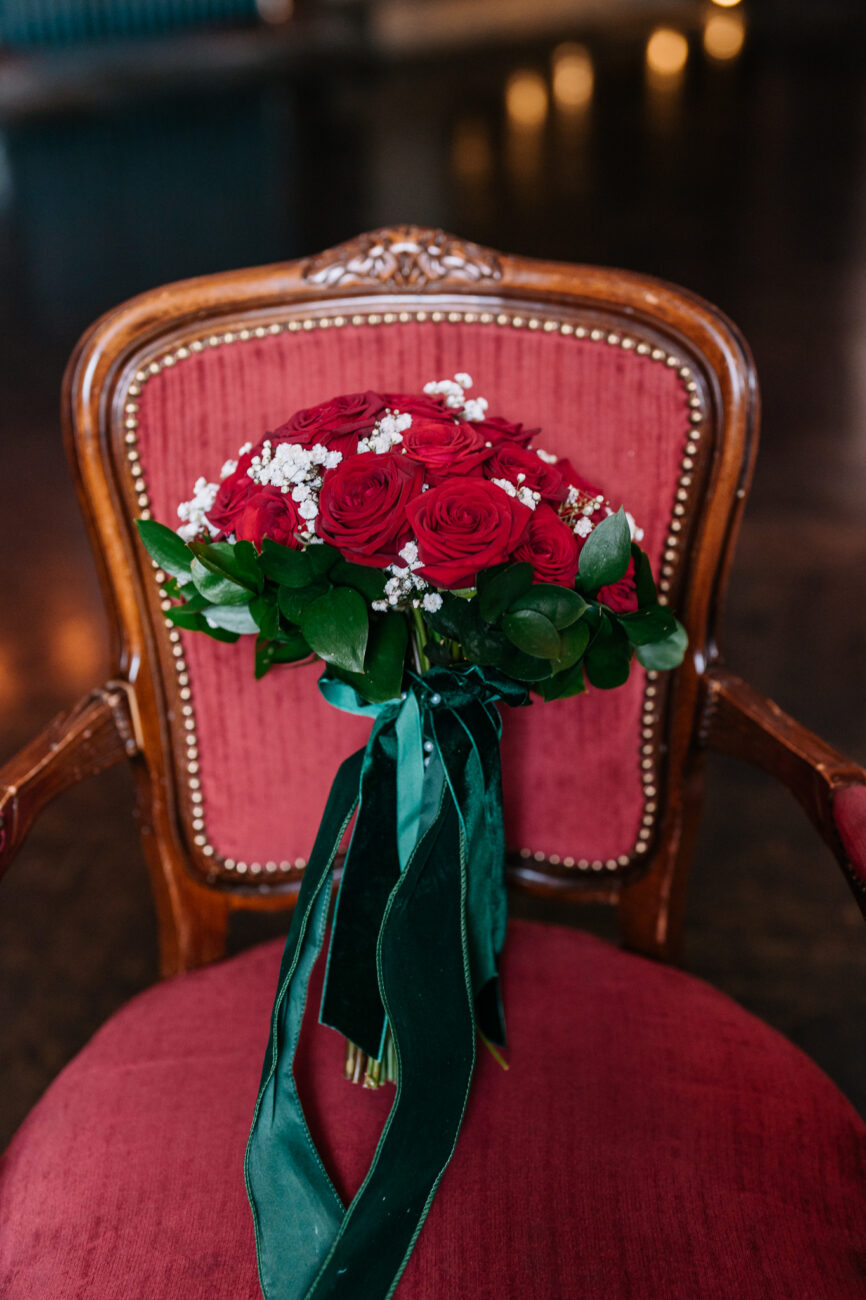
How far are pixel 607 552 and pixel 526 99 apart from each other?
26.1 feet

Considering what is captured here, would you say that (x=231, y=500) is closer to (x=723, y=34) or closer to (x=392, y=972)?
(x=392, y=972)

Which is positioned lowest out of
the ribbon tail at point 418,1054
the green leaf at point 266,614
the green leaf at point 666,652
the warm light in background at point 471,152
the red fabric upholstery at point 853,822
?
the warm light in background at point 471,152

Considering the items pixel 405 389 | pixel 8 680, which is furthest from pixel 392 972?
pixel 8 680

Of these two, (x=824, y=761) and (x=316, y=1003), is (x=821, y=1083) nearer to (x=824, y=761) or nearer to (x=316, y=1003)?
(x=824, y=761)

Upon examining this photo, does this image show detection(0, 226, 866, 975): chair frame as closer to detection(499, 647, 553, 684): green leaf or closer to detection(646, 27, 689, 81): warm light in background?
detection(499, 647, 553, 684): green leaf

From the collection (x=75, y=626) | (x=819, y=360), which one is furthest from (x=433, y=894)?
(x=819, y=360)

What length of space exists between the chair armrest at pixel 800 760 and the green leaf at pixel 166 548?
0.54 m

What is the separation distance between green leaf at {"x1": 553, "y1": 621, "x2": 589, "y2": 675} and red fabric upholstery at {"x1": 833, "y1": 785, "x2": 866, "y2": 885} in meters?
0.29

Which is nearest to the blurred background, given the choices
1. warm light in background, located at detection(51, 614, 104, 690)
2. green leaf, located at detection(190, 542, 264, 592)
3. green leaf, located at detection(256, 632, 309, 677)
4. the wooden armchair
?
warm light in background, located at detection(51, 614, 104, 690)

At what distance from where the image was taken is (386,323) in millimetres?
1002

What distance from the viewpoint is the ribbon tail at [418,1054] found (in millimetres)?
720

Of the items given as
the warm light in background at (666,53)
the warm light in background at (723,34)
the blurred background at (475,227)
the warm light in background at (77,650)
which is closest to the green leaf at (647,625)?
the blurred background at (475,227)

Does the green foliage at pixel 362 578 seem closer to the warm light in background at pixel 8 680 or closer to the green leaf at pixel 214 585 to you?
the green leaf at pixel 214 585

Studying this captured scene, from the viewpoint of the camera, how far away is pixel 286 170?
6.09 metres
